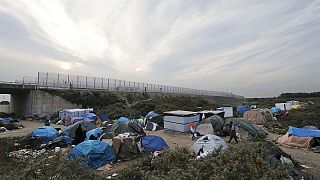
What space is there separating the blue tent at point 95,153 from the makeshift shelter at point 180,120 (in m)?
9.08

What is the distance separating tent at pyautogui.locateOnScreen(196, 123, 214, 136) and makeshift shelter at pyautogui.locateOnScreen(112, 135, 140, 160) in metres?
6.97

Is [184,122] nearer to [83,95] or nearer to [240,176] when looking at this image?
[240,176]

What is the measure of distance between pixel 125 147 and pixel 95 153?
167 cm

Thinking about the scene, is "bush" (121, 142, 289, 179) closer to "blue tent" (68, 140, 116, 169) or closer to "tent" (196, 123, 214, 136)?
"blue tent" (68, 140, 116, 169)

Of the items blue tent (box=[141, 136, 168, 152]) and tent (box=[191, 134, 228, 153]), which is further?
blue tent (box=[141, 136, 168, 152])

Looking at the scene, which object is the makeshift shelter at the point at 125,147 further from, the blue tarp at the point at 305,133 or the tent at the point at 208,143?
the blue tarp at the point at 305,133

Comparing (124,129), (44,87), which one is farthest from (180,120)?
(44,87)

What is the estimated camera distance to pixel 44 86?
36.1 m

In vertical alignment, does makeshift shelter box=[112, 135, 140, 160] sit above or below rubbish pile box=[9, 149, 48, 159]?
above

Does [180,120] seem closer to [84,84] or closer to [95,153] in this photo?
[95,153]

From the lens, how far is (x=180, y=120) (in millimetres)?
19484

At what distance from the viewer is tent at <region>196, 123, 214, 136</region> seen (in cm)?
1747

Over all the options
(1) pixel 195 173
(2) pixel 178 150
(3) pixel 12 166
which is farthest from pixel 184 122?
(1) pixel 195 173

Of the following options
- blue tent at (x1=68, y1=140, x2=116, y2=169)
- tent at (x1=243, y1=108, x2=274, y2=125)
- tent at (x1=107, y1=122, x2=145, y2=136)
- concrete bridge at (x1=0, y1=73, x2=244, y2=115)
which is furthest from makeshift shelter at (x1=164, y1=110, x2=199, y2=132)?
concrete bridge at (x1=0, y1=73, x2=244, y2=115)
